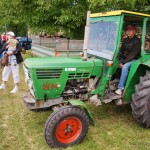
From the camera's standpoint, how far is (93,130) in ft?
16.1

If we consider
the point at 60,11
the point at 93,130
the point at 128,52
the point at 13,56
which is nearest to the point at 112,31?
the point at 128,52

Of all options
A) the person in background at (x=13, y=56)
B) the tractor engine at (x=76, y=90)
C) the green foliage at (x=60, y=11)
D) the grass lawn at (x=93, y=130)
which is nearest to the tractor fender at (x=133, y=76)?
the grass lawn at (x=93, y=130)

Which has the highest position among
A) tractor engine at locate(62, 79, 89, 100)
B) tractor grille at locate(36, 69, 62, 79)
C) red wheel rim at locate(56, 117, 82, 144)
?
tractor grille at locate(36, 69, 62, 79)

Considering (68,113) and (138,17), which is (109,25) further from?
(68,113)

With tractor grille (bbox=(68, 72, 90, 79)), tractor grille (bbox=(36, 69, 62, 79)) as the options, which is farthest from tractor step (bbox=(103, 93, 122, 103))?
tractor grille (bbox=(36, 69, 62, 79))

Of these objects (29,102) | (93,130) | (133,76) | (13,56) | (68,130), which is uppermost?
(133,76)

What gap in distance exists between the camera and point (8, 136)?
15.3ft

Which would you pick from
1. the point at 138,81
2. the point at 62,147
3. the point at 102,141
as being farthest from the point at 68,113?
the point at 138,81

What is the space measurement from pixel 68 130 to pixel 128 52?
6.26 feet

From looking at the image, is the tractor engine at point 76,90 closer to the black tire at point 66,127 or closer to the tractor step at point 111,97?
the tractor step at point 111,97

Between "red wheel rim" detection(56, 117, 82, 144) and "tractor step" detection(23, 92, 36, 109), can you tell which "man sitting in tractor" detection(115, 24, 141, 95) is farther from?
"tractor step" detection(23, 92, 36, 109)

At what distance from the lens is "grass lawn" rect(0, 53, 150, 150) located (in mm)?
4391

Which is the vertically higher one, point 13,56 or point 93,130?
point 13,56

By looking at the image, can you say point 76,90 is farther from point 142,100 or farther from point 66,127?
point 142,100
